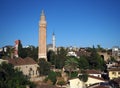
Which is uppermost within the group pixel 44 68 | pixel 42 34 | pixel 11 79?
pixel 42 34

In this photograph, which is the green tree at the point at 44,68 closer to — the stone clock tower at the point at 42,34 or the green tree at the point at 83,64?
the green tree at the point at 83,64

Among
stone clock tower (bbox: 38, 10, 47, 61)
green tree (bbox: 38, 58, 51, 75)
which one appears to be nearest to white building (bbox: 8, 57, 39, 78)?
green tree (bbox: 38, 58, 51, 75)

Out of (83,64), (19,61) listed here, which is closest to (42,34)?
(83,64)

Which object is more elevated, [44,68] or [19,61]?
[19,61]

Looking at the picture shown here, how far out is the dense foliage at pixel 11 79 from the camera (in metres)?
24.5

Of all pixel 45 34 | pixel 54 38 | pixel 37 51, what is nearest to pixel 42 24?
pixel 45 34

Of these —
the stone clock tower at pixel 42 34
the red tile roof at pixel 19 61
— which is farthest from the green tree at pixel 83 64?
the red tile roof at pixel 19 61

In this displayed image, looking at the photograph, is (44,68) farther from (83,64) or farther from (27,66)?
(83,64)

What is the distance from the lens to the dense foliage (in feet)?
80.3

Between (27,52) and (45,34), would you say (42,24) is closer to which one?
(45,34)

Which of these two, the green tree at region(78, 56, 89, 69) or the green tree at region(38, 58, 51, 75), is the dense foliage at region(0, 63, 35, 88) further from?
the green tree at region(78, 56, 89, 69)

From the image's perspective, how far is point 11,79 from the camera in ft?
89.9

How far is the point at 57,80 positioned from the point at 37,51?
73.6ft

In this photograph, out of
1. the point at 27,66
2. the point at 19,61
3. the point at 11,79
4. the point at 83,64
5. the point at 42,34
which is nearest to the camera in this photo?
the point at 11,79
